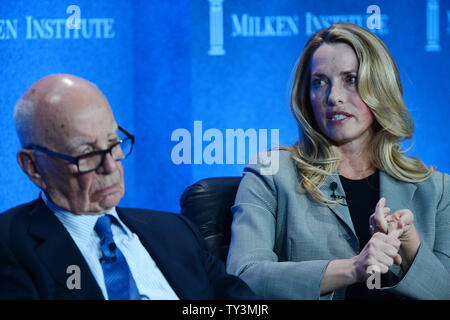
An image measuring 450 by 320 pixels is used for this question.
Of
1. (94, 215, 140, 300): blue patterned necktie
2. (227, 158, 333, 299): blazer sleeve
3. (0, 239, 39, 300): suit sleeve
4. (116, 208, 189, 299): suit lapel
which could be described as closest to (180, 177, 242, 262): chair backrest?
(227, 158, 333, 299): blazer sleeve

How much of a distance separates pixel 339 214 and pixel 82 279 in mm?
1074

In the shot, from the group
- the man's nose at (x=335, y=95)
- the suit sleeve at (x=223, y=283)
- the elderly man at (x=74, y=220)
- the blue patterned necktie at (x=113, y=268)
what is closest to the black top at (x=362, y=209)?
the man's nose at (x=335, y=95)

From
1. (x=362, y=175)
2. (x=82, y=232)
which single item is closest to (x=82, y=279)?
(x=82, y=232)

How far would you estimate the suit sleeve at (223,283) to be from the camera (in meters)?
1.64

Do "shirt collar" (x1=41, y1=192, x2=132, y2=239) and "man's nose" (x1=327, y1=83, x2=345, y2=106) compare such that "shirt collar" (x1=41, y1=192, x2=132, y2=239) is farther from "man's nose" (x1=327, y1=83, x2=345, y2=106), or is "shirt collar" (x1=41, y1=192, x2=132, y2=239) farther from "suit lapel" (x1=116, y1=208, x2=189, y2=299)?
"man's nose" (x1=327, y1=83, x2=345, y2=106)

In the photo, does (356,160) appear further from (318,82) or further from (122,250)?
(122,250)

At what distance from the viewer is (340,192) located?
7.00 feet

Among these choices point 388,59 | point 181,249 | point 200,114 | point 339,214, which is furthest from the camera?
point 200,114

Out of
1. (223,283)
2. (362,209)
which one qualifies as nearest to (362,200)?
(362,209)

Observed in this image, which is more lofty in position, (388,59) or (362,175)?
(388,59)

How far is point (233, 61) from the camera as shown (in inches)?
108

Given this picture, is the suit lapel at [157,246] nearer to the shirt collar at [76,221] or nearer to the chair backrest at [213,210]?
the shirt collar at [76,221]

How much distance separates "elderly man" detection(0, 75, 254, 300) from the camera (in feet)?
4.38

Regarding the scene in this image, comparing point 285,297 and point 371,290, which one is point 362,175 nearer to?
point 371,290
